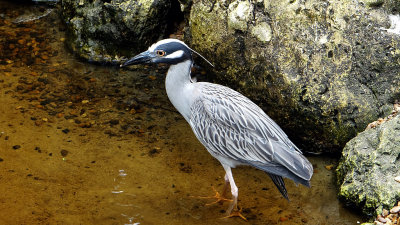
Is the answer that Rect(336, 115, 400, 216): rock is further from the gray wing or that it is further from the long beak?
the long beak

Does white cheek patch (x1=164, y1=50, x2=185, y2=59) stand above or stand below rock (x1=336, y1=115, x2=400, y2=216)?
above

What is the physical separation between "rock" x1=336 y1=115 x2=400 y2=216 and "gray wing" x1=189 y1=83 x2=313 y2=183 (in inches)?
20.9

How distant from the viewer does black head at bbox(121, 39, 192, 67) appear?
17.6 ft

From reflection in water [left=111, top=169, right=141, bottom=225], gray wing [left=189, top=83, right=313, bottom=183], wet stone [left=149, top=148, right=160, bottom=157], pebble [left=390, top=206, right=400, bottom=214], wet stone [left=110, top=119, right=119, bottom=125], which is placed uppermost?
gray wing [left=189, top=83, right=313, bottom=183]

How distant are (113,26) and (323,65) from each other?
11.0 ft

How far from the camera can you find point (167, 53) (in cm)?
539

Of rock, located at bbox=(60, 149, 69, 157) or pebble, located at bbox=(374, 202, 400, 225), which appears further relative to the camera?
rock, located at bbox=(60, 149, 69, 157)

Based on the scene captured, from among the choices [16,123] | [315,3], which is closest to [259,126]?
[315,3]

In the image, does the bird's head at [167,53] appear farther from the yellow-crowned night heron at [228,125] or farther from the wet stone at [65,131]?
the wet stone at [65,131]

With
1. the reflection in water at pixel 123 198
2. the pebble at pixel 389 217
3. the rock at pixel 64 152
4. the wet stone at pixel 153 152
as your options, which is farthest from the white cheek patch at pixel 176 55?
the pebble at pixel 389 217

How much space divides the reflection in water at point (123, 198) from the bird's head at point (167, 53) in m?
1.28

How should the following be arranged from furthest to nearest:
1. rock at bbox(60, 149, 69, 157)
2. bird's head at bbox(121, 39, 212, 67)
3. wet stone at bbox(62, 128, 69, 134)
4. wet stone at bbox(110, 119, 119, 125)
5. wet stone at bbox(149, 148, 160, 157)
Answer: wet stone at bbox(110, 119, 119, 125)
wet stone at bbox(62, 128, 69, 134)
wet stone at bbox(149, 148, 160, 157)
rock at bbox(60, 149, 69, 157)
bird's head at bbox(121, 39, 212, 67)

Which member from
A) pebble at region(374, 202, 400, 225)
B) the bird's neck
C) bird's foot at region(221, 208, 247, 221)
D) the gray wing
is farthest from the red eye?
pebble at region(374, 202, 400, 225)

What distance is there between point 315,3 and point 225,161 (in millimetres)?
2089
